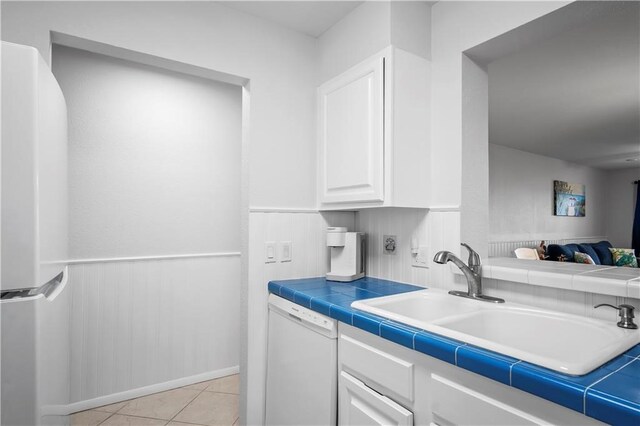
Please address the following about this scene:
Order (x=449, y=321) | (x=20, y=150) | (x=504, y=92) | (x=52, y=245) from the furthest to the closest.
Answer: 1. (x=504, y=92)
2. (x=449, y=321)
3. (x=52, y=245)
4. (x=20, y=150)

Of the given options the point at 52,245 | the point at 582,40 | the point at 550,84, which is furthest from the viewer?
the point at 550,84

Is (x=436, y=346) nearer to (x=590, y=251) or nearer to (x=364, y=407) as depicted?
(x=364, y=407)

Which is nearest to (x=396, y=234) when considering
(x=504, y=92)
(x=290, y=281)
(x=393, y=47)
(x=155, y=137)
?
(x=290, y=281)

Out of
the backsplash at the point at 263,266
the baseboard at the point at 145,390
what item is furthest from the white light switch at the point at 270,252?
the baseboard at the point at 145,390

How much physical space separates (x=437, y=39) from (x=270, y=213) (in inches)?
51.0

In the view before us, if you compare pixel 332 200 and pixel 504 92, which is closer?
pixel 332 200

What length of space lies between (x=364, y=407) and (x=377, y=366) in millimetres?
190

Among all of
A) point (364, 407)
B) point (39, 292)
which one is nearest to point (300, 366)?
point (364, 407)

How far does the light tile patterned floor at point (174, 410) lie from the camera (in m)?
2.14

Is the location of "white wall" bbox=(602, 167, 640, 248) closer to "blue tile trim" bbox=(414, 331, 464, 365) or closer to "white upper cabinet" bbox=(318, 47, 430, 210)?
"white upper cabinet" bbox=(318, 47, 430, 210)

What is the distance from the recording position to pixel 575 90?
326 cm

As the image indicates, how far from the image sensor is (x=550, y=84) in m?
3.11

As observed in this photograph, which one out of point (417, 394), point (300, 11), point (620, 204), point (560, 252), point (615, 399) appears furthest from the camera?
point (620, 204)

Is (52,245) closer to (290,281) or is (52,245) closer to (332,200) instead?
(290,281)
